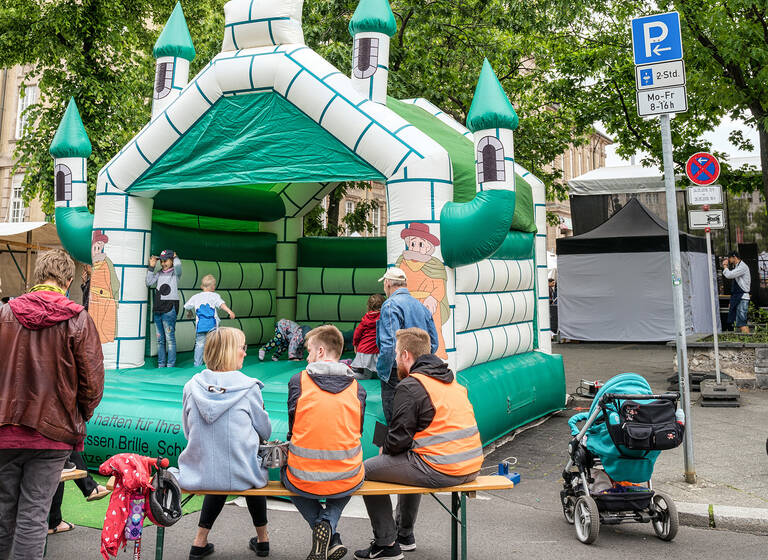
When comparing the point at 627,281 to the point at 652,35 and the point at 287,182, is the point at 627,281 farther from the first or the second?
the point at 652,35

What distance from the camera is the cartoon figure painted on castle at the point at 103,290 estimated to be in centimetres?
770

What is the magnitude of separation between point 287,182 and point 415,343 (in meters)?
4.30

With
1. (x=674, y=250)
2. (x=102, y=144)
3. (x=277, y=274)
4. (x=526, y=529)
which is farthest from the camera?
(x=102, y=144)

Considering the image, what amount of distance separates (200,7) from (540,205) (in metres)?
11.9

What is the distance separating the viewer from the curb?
467cm

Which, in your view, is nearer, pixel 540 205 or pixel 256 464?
pixel 256 464

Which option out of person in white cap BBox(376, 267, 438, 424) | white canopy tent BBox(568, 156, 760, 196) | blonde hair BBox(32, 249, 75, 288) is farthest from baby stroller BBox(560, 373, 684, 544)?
white canopy tent BBox(568, 156, 760, 196)

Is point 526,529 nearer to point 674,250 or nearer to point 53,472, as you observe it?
point 674,250

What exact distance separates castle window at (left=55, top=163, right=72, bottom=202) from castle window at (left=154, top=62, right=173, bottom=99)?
1.33m

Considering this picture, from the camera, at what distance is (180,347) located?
8719mm

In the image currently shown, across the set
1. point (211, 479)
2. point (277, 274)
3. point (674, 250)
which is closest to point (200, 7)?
point (277, 274)

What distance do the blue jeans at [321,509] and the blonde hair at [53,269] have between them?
5.36 ft

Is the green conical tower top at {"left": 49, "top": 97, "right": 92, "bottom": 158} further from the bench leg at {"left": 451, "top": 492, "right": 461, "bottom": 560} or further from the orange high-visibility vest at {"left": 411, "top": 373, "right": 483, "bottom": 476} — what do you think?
the bench leg at {"left": 451, "top": 492, "right": 461, "bottom": 560}

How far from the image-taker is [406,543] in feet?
14.0
